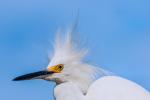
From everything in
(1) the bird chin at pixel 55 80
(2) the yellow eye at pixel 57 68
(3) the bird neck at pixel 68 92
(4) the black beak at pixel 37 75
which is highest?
(2) the yellow eye at pixel 57 68

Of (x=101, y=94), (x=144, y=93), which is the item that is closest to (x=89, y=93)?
(x=101, y=94)

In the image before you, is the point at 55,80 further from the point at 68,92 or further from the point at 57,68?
the point at 68,92

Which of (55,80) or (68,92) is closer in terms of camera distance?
(68,92)

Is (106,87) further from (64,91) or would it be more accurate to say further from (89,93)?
(64,91)

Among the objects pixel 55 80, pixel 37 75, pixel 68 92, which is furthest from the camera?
pixel 55 80

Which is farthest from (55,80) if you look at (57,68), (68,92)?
(68,92)

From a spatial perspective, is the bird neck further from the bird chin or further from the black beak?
the black beak

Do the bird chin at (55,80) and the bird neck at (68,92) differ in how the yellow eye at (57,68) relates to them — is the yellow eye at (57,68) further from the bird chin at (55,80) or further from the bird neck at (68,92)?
the bird neck at (68,92)
